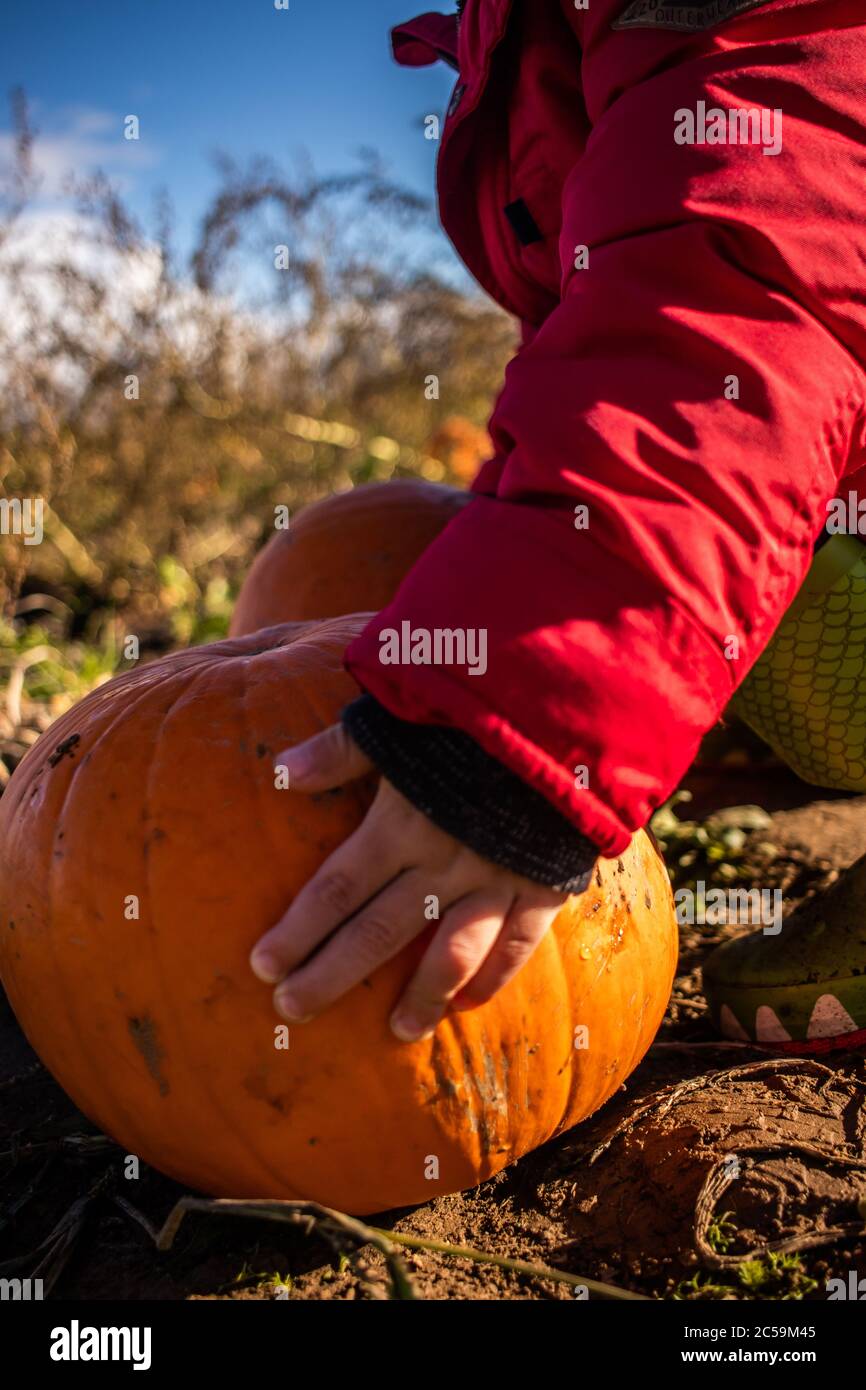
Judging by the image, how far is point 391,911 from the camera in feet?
4.19

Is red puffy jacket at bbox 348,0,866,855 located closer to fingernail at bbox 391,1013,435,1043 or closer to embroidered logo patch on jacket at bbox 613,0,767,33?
embroidered logo patch on jacket at bbox 613,0,767,33

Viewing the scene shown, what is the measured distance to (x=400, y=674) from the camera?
1224mm

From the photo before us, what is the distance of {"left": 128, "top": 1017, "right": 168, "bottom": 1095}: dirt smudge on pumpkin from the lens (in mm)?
1467

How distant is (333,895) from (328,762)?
0.51 feet

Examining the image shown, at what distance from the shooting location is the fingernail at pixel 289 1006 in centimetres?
134

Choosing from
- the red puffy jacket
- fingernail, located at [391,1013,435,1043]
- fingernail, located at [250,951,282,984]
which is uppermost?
the red puffy jacket

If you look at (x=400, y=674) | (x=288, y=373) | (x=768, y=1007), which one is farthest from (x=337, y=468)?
(x=400, y=674)

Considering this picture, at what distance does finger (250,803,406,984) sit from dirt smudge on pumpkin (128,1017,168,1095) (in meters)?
0.22

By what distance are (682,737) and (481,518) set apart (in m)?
0.34

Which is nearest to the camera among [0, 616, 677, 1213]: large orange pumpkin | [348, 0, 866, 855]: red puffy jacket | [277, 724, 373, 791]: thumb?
[348, 0, 866, 855]: red puffy jacket

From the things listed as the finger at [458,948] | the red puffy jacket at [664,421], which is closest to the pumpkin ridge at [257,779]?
the finger at [458,948]

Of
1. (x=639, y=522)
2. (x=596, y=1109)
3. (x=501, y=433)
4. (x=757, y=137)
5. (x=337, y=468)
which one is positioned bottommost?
(x=596, y=1109)

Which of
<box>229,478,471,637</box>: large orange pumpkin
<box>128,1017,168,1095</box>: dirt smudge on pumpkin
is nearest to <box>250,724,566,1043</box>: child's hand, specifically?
<box>128,1017,168,1095</box>: dirt smudge on pumpkin
